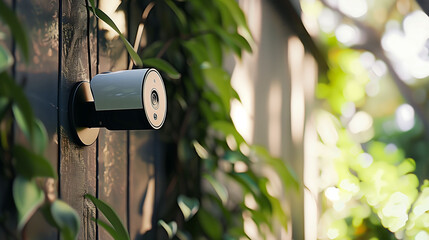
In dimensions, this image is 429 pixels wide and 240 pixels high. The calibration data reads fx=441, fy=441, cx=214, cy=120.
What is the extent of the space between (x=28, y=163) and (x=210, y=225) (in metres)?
0.62

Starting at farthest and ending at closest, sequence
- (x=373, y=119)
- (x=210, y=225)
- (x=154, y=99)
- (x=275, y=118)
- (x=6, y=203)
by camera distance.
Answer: (x=373, y=119)
(x=275, y=118)
(x=210, y=225)
(x=154, y=99)
(x=6, y=203)

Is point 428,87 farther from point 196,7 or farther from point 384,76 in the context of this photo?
point 196,7

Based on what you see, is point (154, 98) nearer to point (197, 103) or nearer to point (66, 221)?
point (66, 221)

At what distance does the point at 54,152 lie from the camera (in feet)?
2.46

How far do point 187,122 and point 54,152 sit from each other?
18.0 inches

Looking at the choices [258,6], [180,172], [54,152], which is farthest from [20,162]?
[258,6]

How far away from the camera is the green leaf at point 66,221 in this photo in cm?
57

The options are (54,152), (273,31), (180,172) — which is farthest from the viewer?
(273,31)

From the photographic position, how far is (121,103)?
731mm

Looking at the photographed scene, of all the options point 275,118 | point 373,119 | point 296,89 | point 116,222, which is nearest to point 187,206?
point 116,222

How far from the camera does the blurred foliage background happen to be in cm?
220

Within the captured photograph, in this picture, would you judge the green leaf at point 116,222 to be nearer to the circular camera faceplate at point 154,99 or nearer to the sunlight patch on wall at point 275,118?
the circular camera faceplate at point 154,99

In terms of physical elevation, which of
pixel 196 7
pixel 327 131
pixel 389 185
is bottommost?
pixel 389 185

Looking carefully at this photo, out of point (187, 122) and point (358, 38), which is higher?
point (358, 38)
